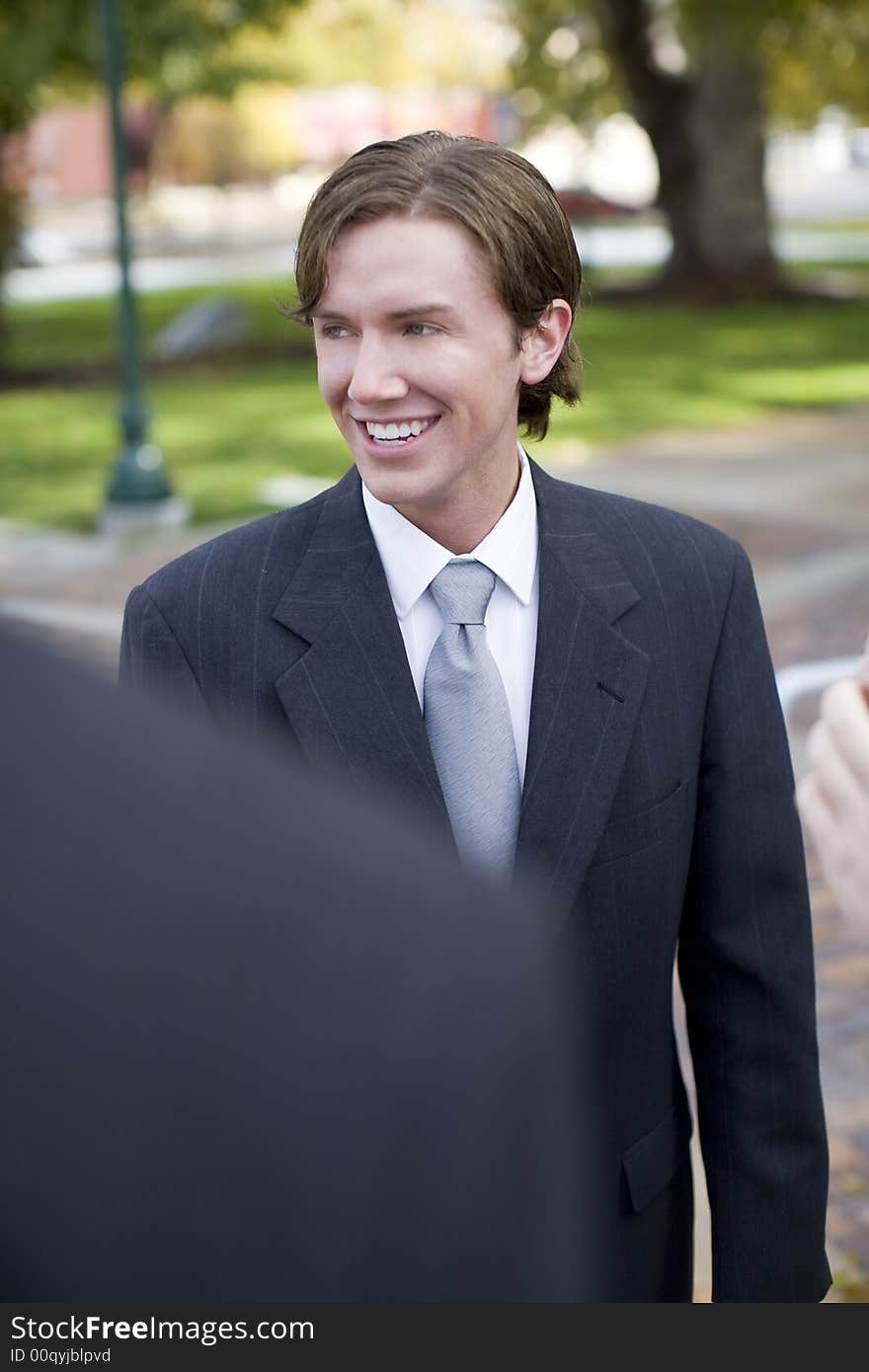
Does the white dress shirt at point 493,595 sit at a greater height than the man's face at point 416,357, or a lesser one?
lesser

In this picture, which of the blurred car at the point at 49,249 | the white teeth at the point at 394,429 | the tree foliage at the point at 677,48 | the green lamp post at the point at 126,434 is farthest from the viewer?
the blurred car at the point at 49,249

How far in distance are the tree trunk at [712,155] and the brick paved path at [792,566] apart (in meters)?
11.4

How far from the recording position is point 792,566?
10.1 metres

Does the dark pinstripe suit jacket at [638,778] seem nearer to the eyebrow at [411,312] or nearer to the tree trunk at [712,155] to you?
the eyebrow at [411,312]

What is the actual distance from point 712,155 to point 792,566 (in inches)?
727

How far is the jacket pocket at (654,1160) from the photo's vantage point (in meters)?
2.25

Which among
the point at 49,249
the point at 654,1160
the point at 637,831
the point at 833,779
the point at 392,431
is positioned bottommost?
the point at 654,1160

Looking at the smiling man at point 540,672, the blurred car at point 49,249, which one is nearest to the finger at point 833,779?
the smiling man at point 540,672

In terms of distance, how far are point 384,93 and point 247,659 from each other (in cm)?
7954

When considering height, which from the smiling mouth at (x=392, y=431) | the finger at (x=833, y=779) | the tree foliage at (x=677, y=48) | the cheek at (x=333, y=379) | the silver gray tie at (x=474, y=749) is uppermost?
the tree foliage at (x=677, y=48)

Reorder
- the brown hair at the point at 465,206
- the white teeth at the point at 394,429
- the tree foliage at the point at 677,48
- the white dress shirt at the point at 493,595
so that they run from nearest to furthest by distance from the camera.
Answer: the brown hair at the point at 465,206 → the white teeth at the point at 394,429 → the white dress shirt at the point at 493,595 → the tree foliage at the point at 677,48

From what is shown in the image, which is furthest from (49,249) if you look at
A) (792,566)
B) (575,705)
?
(575,705)

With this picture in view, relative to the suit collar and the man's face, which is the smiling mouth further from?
the suit collar

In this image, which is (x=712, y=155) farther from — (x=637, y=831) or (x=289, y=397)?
(x=637, y=831)
